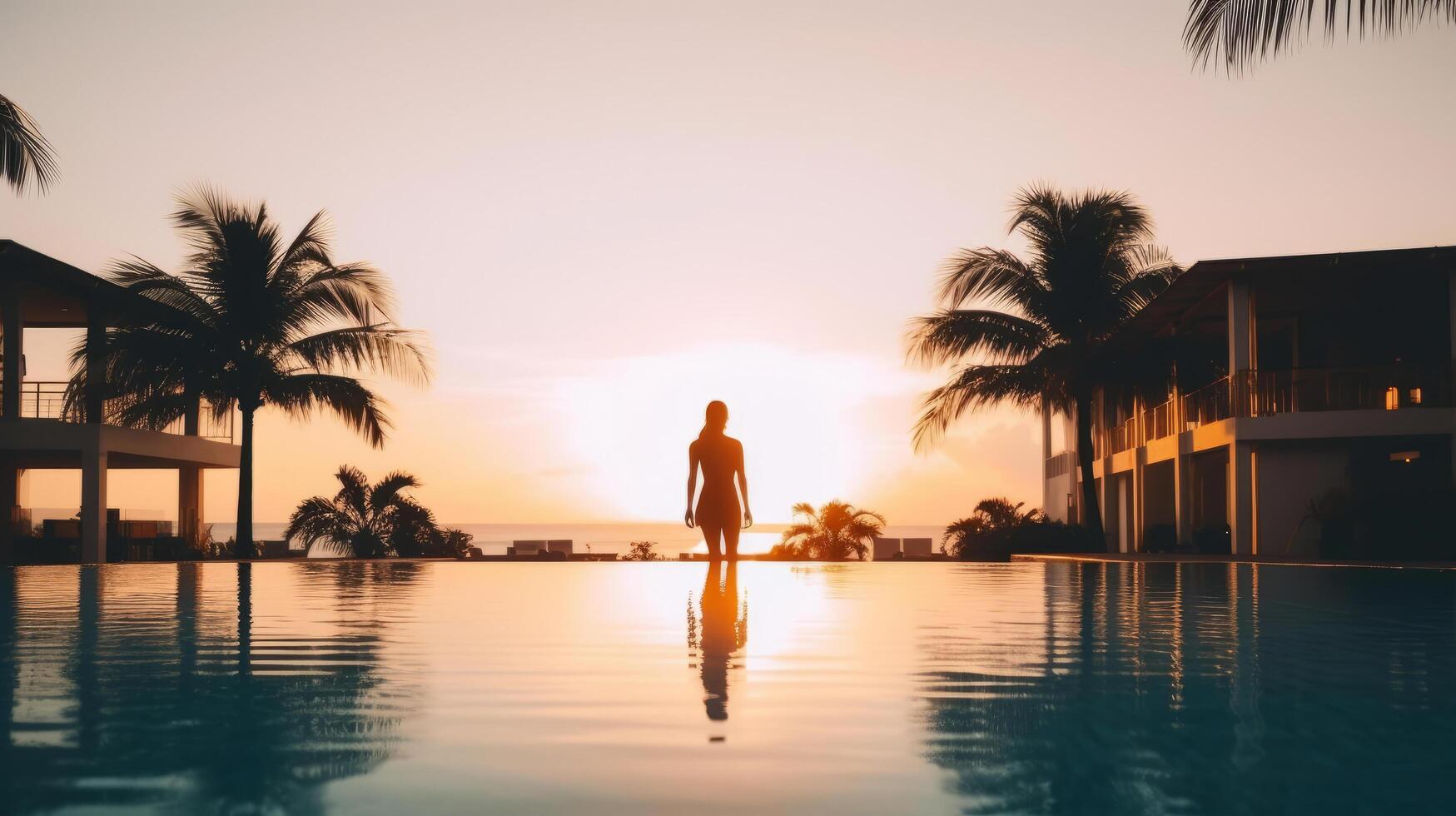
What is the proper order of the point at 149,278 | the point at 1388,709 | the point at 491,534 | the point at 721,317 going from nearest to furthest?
1. the point at 1388,709
2. the point at 149,278
3. the point at 721,317
4. the point at 491,534

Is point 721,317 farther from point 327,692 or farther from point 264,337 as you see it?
point 327,692

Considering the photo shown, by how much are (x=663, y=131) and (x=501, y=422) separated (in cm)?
1211

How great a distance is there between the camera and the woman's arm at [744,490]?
12.0 m

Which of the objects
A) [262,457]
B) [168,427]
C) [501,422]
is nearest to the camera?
[262,457]

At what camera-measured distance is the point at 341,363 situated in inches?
888

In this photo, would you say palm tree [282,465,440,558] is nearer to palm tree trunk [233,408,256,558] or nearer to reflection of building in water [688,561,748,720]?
palm tree trunk [233,408,256,558]

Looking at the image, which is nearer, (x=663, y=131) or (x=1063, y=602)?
(x=1063, y=602)

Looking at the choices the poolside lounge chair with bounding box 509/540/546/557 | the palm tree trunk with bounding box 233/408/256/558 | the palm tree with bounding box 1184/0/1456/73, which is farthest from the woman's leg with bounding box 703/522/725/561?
the poolside lounge chair with bounding box 509/540/546/557

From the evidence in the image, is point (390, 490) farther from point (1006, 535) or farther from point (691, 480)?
point (691, 480)

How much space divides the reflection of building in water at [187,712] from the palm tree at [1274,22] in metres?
6.74

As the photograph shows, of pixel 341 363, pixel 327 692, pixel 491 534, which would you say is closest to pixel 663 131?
pixel 341 363

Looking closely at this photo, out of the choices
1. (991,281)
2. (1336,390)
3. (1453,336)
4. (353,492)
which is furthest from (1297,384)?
(353,492)

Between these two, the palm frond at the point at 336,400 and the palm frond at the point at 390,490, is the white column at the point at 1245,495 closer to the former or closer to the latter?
the palm frond at the point at 336,400

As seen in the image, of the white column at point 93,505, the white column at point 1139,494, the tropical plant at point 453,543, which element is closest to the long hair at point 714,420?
the white column at point 93,505
